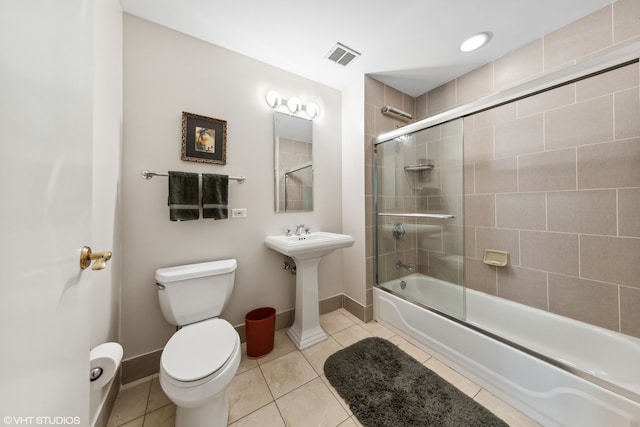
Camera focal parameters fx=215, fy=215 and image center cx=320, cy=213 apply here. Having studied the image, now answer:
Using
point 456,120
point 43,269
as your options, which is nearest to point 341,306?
point 456,120

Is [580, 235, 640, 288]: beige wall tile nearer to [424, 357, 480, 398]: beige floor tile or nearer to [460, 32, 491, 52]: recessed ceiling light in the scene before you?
[424, 357, 480, 398]: beige floor tile

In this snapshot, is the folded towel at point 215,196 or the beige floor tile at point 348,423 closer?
the beige floor tile at point 348,423

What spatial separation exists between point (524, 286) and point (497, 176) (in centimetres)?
88

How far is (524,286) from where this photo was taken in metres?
1.64

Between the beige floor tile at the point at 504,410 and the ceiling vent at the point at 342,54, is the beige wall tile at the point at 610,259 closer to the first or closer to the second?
the beige floor tile at the point at 504,410

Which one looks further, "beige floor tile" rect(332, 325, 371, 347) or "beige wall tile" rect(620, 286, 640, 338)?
"beige floor tile" rect(332, 325, 371, 347)

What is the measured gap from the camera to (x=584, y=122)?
1.38 meters

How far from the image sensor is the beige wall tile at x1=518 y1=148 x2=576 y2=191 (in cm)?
144

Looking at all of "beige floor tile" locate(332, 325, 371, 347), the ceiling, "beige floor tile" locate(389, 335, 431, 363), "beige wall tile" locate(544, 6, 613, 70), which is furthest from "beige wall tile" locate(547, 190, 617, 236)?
"beige floor tile" locate(332, 325, 371, 347)

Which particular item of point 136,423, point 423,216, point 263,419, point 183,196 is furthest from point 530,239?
point 136,423

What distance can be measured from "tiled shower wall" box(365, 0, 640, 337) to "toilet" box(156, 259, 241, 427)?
6.72 feet

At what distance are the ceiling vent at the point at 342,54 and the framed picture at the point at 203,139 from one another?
39.7 inches

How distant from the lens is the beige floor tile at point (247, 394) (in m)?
1.18

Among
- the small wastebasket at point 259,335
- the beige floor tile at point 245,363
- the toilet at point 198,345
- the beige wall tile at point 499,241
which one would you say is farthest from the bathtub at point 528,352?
the toilet at point 198,345
